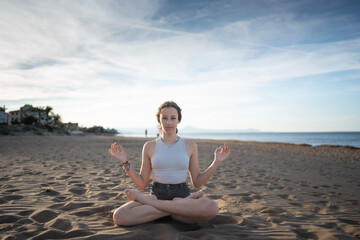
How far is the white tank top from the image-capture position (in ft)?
9.31

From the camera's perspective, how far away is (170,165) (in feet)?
9.30

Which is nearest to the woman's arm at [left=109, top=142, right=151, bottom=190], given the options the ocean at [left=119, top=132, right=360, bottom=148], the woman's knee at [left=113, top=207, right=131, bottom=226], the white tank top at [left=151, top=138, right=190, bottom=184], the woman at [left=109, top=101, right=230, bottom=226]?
the woman at [left=109, top=101, right=230, bottom=226]

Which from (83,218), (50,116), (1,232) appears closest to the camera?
(1,232)

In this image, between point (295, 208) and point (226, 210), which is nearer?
point (226, 210)

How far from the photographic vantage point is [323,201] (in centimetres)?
388

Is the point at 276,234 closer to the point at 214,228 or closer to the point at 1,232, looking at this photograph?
the point at 214,228

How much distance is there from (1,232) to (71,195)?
4.82 ft

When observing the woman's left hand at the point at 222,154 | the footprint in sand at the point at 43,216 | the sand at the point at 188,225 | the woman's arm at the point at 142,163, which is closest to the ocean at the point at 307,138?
the sand at the point at 188,225

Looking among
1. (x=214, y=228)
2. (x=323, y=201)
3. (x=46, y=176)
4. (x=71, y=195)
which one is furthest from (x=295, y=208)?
(x=46, y=176)

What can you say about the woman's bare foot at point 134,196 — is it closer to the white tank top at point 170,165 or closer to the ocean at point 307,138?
the white tank top at point 170,165

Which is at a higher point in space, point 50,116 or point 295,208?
point 50,116

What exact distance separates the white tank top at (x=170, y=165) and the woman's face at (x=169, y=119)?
0.28 metres

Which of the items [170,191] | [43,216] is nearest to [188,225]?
[170,191]

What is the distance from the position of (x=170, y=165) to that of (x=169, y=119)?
0.63 metres
